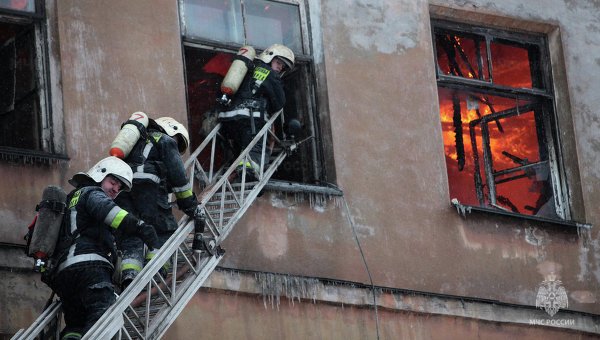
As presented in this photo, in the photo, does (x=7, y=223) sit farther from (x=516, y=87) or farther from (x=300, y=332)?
(x=516, y=87)

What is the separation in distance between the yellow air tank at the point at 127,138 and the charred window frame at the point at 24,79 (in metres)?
1.31

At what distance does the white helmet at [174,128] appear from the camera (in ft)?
→ 48.6

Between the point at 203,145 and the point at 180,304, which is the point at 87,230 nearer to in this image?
the point at 180,304

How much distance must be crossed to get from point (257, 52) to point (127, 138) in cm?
330

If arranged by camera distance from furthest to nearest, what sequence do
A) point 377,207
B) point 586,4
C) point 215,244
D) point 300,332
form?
point 586,4 → point 377,207 → point 300,332 → point 215,244

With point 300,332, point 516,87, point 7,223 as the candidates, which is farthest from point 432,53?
point 7,223

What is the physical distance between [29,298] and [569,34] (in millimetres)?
7780

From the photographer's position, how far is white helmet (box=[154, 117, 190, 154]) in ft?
48.6

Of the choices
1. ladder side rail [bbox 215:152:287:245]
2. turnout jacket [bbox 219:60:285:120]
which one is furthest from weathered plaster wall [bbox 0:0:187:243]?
ladder side rail [bbox 215:152:287:245]

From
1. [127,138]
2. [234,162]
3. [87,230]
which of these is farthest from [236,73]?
[87,230]

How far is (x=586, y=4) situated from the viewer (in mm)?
19375

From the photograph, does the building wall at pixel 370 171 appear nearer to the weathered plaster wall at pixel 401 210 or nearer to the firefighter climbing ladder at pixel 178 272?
the weathered plaster wall at pixel 401 210
